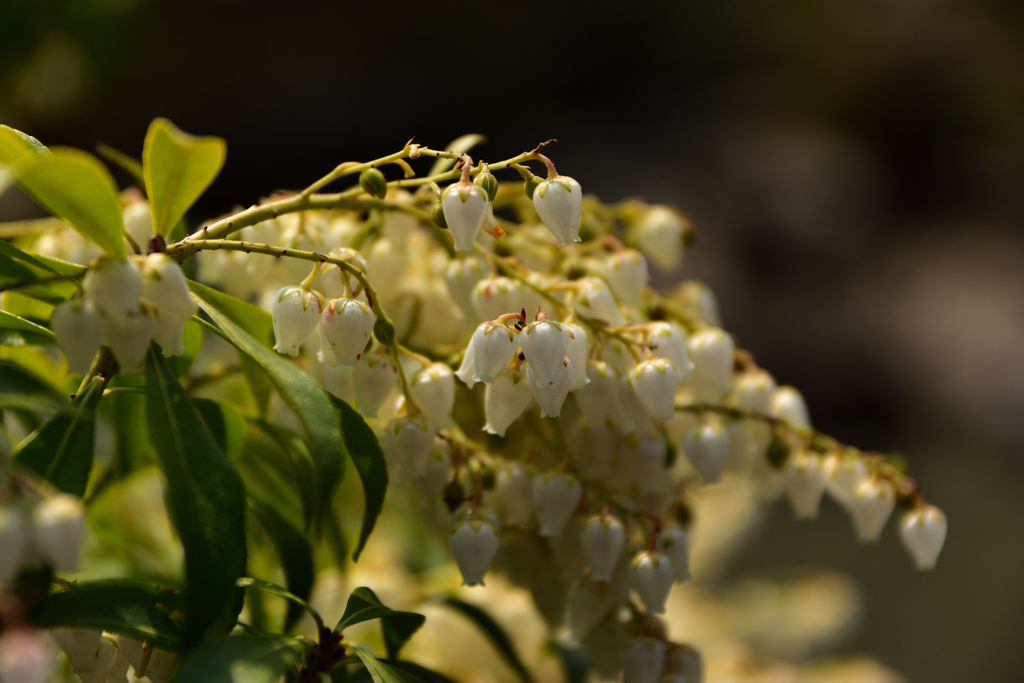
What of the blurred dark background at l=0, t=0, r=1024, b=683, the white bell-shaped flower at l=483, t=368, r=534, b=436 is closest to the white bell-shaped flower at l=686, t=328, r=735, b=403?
the white bell-shaped flower at l=483, t=368, r=534, b=436

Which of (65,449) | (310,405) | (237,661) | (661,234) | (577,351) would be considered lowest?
(237,661)

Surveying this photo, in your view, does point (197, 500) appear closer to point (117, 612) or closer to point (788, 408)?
point (117, 612)

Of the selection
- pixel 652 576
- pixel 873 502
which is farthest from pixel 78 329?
pixel 873 502

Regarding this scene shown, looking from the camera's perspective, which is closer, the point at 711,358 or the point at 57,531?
the point at 57,531

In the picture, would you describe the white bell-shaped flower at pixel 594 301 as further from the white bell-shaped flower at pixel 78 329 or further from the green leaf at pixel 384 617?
the white bell-shaped flower at pixel 78 329

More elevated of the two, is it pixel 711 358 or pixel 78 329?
pixel 711 358
